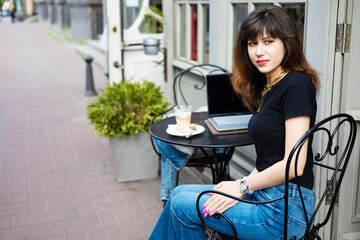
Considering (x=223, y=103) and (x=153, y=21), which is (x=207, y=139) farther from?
(x=153, y=21)

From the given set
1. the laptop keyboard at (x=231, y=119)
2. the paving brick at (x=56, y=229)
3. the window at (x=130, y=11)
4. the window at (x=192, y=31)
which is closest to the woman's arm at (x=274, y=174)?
the laptop keyboard at (x=231, y=119)

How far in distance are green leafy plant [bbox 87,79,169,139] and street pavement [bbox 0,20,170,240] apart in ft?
2.05

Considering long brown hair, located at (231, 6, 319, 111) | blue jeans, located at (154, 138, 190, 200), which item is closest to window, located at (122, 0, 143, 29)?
blue jeans, located at (154, 138, 190, 200)

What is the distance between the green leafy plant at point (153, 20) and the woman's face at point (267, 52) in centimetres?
407

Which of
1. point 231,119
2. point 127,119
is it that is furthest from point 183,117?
point 127,119

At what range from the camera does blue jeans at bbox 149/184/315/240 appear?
2078 millimetres

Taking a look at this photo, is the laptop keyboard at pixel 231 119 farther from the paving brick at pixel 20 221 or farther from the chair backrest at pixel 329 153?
the paving brick at pixel 20 221

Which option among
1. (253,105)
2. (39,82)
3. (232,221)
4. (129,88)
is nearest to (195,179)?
(129,88)

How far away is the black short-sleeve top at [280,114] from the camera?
197cm

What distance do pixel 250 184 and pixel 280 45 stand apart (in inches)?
27.6

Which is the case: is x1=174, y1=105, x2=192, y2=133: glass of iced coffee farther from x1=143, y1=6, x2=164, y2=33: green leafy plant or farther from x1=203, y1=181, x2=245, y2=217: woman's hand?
x1=143, y1=6, x2=164, y2=33: green leafy plant

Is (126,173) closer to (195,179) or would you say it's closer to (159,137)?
(195,179)

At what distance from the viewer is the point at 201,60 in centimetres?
489

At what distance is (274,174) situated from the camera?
2059 mm
